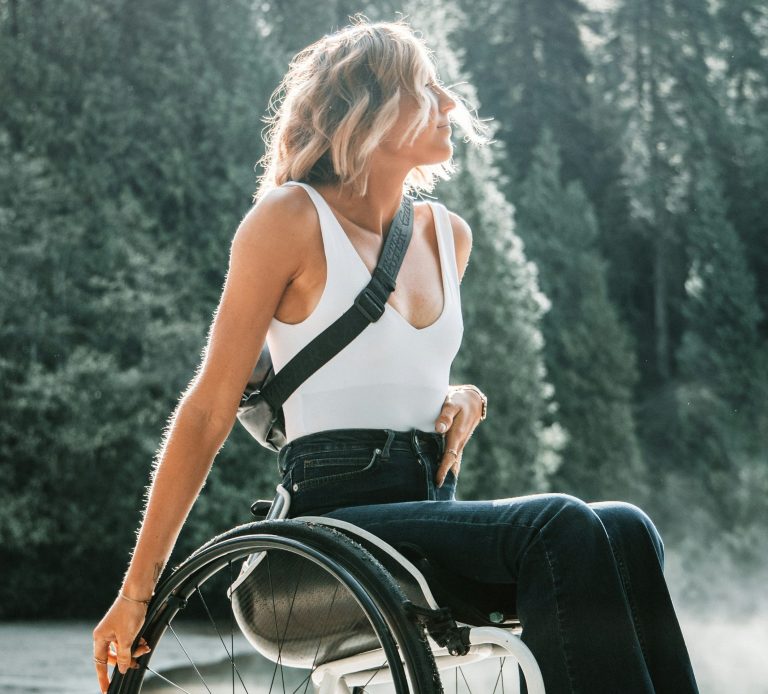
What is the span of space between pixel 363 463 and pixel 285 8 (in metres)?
15.7

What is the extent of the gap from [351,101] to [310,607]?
0.76m

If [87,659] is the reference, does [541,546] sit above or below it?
above

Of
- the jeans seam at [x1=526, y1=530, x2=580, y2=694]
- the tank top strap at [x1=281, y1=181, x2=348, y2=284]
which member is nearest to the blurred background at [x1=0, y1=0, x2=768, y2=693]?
the tank top strap at [x1=281, y1=181, x2=348, y2=284]

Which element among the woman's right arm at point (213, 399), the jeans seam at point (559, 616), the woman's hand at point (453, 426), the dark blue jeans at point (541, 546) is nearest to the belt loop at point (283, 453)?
the dark blue jeans at point (541, 546)

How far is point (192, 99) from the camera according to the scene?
602 inches

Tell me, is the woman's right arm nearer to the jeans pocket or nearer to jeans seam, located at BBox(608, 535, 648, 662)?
the jeans pocket

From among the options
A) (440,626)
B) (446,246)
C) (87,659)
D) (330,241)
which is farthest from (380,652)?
(87,659)

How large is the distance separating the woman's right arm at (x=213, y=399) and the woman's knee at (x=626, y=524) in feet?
1.75

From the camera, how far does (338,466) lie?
177cm

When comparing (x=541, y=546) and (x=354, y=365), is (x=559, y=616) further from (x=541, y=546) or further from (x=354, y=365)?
(x=354, y=365)

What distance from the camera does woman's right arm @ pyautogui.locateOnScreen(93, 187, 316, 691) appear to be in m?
1.71

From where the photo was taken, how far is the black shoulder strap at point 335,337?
1770 millimetres

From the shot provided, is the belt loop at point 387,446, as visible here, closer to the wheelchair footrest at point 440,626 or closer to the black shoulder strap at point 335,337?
the black shoulder strap at point 335,337

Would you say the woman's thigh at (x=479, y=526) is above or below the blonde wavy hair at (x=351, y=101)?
below
